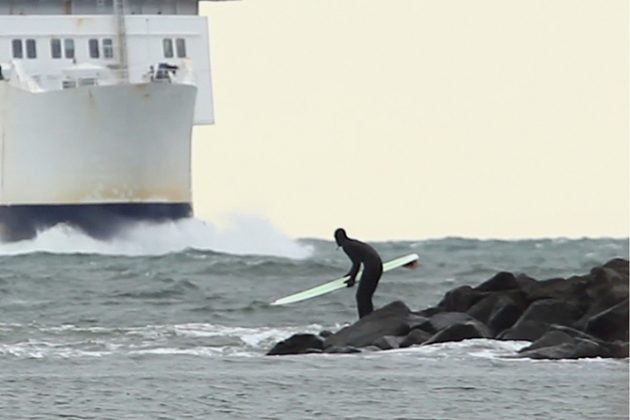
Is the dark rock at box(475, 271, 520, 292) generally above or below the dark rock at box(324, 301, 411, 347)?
above

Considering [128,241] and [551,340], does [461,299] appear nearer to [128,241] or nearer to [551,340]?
[551,340]

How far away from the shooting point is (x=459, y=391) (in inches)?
587

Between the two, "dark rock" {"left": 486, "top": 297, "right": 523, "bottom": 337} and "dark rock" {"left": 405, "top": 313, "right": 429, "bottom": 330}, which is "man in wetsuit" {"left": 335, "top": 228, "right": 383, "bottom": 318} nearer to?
"dark rock" {"left": 405, "top": 313, "right": 429, "bottom": 330}

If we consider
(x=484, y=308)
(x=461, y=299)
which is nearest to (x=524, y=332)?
(x=484, y=308)

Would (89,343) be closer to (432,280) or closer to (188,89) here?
(432,280)

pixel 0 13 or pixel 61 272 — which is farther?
pixel 0 13

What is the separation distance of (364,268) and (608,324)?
270 centimetres

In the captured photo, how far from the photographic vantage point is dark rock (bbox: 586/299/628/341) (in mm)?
17750

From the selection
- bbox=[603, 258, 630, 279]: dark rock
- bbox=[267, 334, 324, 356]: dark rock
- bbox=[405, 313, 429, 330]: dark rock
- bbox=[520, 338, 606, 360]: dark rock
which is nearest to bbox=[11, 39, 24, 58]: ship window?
bbox=[603, 258, 630, 279]: dark rock

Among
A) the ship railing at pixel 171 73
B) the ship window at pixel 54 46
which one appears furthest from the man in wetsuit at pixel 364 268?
the ship window at pixel 54 46

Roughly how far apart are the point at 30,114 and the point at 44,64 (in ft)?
9.11

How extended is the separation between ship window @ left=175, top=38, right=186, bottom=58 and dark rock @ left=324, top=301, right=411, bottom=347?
35.2 meters

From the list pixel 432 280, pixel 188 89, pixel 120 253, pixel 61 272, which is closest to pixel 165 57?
pixel 188 89

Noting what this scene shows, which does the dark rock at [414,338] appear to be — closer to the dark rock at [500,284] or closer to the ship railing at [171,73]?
the dark rock at [500,284]
